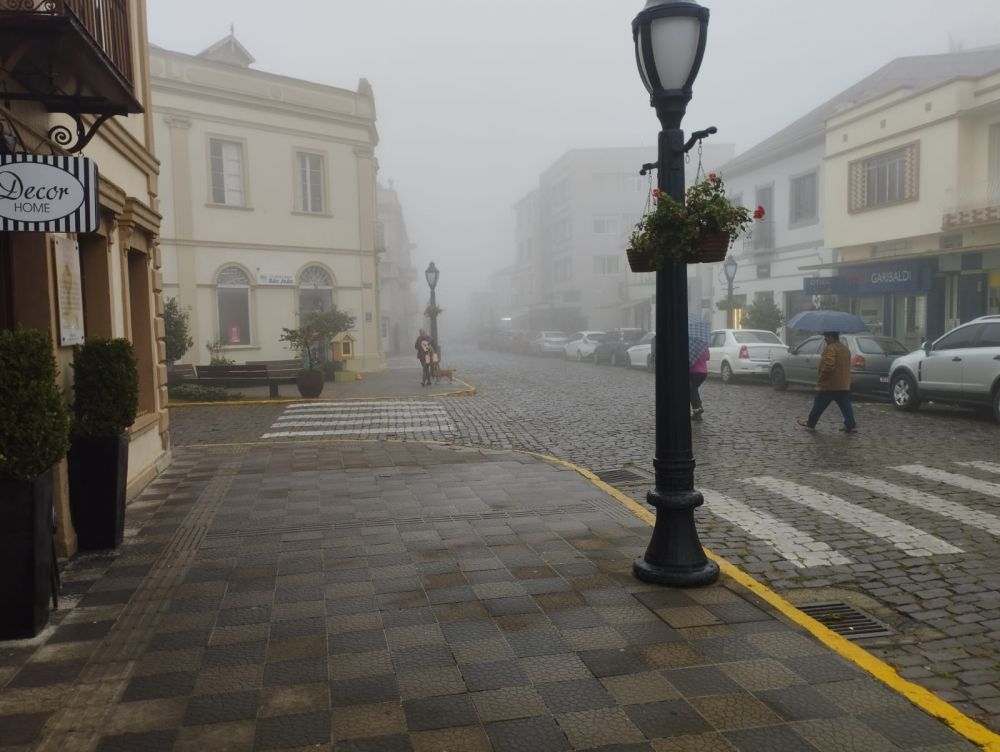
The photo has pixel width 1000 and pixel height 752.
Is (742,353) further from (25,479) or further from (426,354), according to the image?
(25,479)

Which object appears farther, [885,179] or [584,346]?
[584,346]

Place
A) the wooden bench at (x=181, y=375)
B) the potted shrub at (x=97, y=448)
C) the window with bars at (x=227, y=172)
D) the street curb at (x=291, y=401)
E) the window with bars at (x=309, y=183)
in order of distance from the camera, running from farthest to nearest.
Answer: the window with bars at (x=309, y=183) → the window with bars at (x=227, y=172) → the wooden bench at (x=181, y=375) → the street curb at (x=291, y=401) → the potted shrub at (x=97, y=448)

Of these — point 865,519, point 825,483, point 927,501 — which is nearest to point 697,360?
point 825,483

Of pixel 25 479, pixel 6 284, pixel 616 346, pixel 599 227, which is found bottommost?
pixel 616 346

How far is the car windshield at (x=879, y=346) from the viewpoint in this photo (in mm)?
15633

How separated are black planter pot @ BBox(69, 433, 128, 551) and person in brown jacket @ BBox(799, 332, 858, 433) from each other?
30.5 feet

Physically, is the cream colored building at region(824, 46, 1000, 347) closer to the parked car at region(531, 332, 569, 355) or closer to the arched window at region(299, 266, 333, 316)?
the arched window at region(299, 266, 333, 316)

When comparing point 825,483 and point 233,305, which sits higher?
point 233,305

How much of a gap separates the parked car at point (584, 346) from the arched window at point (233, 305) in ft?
48.3

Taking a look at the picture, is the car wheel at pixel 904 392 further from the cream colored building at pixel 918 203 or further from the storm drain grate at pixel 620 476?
the cream colored building at pixel 918 203

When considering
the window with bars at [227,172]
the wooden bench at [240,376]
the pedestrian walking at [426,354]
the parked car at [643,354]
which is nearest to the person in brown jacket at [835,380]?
the pedestrian walking at [426,354]

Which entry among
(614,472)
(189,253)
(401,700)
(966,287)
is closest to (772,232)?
(966,287)

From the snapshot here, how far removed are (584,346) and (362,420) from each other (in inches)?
883

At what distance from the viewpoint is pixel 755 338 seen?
2091cm
